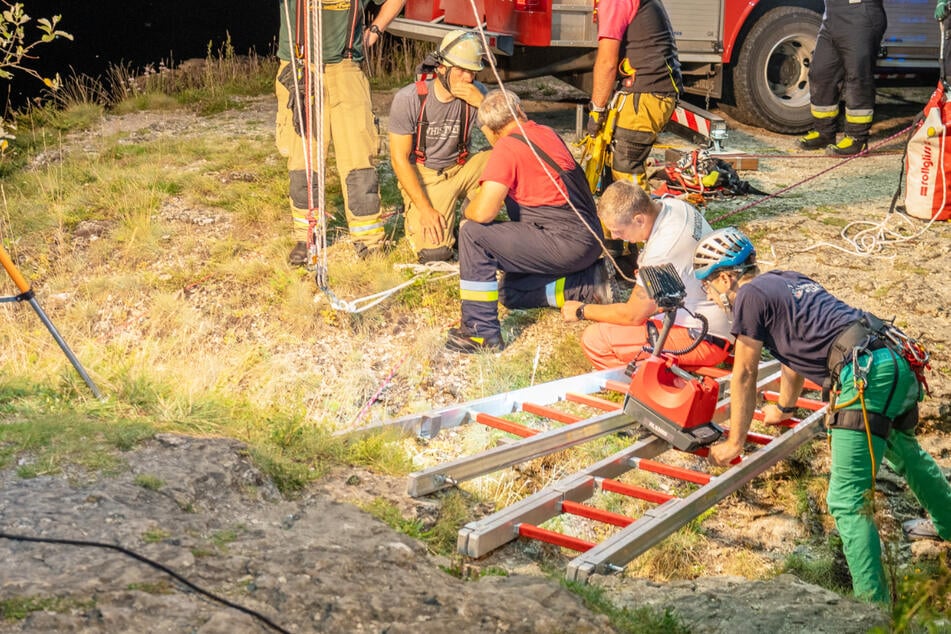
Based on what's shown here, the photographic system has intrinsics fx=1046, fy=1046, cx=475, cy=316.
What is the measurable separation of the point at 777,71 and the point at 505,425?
268 inches

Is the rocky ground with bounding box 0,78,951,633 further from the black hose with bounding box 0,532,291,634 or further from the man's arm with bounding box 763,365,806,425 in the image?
the man's arm with bounding box 763,365,806,425

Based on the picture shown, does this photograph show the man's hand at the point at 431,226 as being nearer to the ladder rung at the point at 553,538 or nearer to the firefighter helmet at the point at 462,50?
the firefighter helmet at the point at 462,50

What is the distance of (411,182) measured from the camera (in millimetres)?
6516

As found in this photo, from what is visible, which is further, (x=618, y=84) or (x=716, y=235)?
(x=618, y=84)

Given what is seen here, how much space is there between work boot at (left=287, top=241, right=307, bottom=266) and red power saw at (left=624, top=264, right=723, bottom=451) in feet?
8.53

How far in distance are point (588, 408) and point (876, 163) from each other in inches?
206

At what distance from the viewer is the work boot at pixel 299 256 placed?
6.64 meters

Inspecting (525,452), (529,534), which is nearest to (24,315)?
(525,452)

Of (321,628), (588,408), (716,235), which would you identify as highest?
(716,235)

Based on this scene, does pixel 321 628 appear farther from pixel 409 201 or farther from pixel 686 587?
pixel 409 201

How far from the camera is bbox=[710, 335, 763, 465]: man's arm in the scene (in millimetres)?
4164

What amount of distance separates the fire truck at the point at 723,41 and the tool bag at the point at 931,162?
2.42m

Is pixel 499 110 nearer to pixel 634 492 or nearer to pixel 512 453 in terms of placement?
pixel 512 453

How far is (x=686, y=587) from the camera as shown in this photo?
Result: 147 inches
